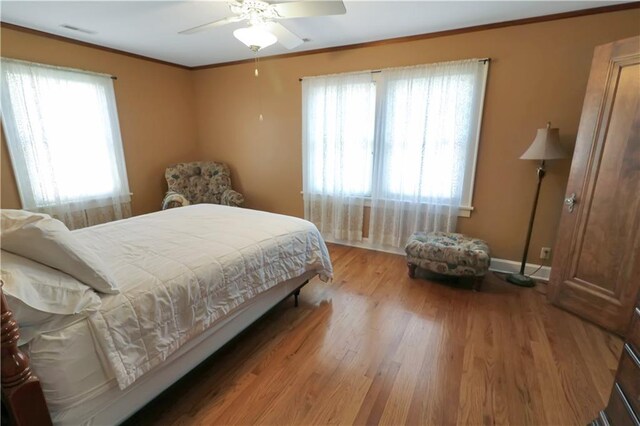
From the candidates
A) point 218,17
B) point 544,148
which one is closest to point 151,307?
point 218,17

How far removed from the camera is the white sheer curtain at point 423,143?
2951 millimetres

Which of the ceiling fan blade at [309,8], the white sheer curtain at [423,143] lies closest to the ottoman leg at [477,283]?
the white sheer curtain at [423,143]

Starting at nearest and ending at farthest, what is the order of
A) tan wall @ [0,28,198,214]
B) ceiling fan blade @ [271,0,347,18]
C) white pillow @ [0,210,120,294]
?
white pillow @ [0,210,120,294] → ceiling fan blade @ [271,0,347,18] → tan wall @ [0,28,198,214]

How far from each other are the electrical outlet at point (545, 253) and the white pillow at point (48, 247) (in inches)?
137

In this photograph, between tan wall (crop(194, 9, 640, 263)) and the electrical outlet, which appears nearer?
tan wall (crop(194, 9, 640, 263))

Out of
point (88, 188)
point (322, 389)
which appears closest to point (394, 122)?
point (322, 389)

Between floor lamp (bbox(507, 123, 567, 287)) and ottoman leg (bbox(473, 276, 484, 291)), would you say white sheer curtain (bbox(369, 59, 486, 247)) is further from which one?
ottoman leg (bbox(473, 276, 484, 291))

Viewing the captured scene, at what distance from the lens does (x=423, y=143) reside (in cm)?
316

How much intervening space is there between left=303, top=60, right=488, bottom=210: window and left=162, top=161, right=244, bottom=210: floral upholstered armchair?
4.01 feet

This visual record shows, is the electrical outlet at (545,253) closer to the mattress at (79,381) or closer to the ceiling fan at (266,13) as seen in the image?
the ceiling fan at (266,13)

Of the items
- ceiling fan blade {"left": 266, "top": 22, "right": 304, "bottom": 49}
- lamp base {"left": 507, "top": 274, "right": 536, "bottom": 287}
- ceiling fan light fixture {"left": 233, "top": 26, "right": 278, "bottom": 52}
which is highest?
ceiling fan blade {"left": 266, "top": 22, "right": 304, "bottom": 49}

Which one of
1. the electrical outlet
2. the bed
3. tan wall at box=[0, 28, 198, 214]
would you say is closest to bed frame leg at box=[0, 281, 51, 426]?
the bed

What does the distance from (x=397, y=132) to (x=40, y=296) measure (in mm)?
3161

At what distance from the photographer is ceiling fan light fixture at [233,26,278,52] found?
6.48 ft
